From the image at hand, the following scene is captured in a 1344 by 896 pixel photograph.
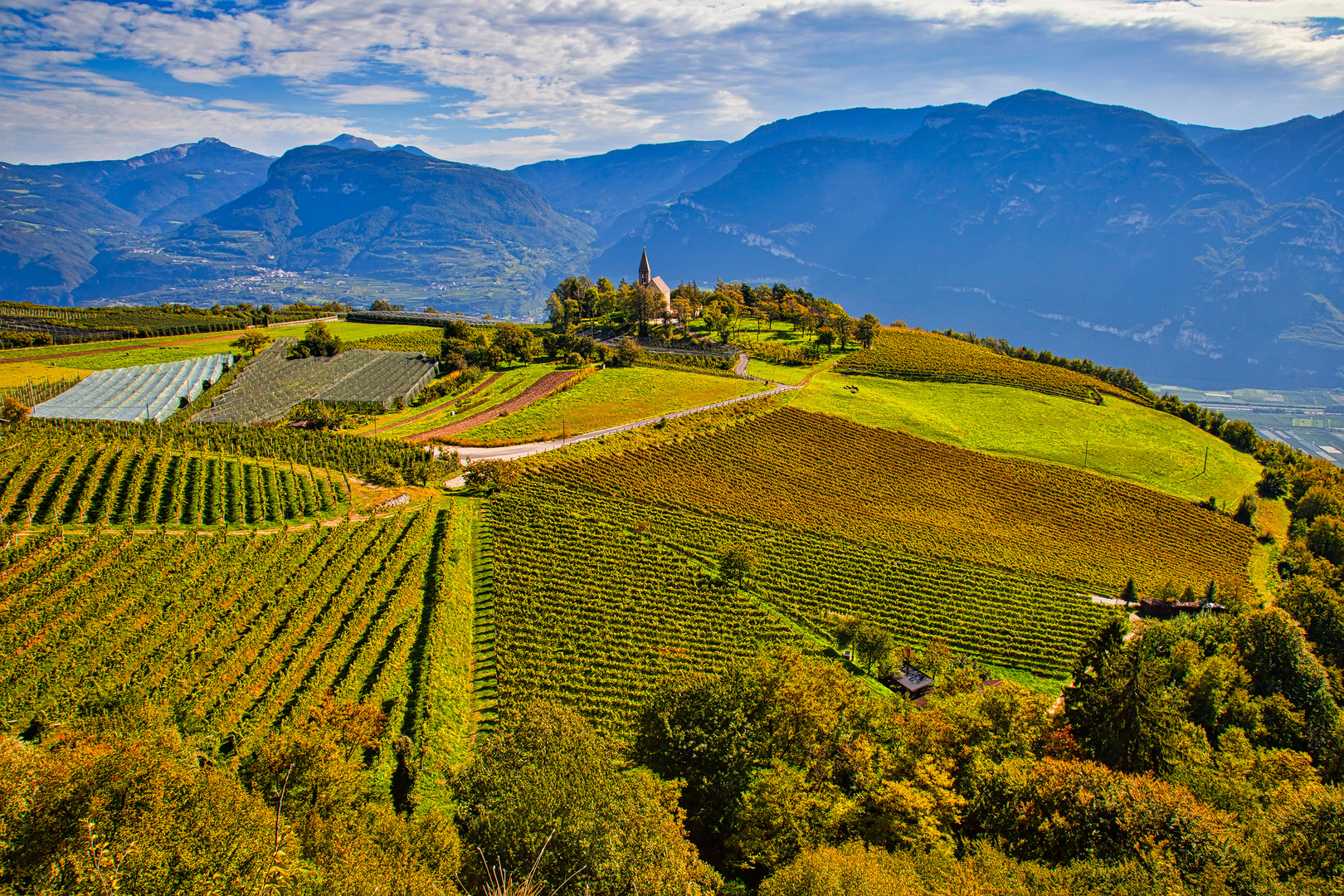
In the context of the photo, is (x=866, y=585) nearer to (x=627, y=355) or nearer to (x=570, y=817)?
(x=570, y=817)

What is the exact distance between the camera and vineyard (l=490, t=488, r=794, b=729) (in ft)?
116

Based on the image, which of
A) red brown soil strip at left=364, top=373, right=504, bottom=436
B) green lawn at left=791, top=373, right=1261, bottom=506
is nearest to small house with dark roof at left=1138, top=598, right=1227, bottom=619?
green lawn at left=791, top=373, right=1261, bottom=506

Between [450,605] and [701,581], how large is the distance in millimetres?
17221

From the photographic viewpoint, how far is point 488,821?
19828 millimetres

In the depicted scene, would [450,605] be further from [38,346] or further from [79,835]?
[38,346]

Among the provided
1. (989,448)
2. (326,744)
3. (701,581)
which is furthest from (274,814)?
(989,448)

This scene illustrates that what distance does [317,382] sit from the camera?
88.9 metres

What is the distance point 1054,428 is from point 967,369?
2282 cm

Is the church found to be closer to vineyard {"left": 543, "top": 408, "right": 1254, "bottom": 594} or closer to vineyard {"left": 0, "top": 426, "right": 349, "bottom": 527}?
vineyard {"left": 543, "top": 408, "right": 1254, "bottom": 594}

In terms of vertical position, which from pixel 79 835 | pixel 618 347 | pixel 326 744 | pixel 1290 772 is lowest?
pixel 1290 772

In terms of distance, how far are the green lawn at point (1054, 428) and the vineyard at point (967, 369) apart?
278 centimetres

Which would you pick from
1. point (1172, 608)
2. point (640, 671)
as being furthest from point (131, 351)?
point (1172, 608)

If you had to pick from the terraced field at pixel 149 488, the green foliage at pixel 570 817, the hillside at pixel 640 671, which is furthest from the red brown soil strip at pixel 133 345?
the green foliage at pixel 570 817

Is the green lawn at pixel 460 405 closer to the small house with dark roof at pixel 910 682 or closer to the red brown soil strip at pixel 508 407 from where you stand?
the red brown soil strip at pixel 508 407
